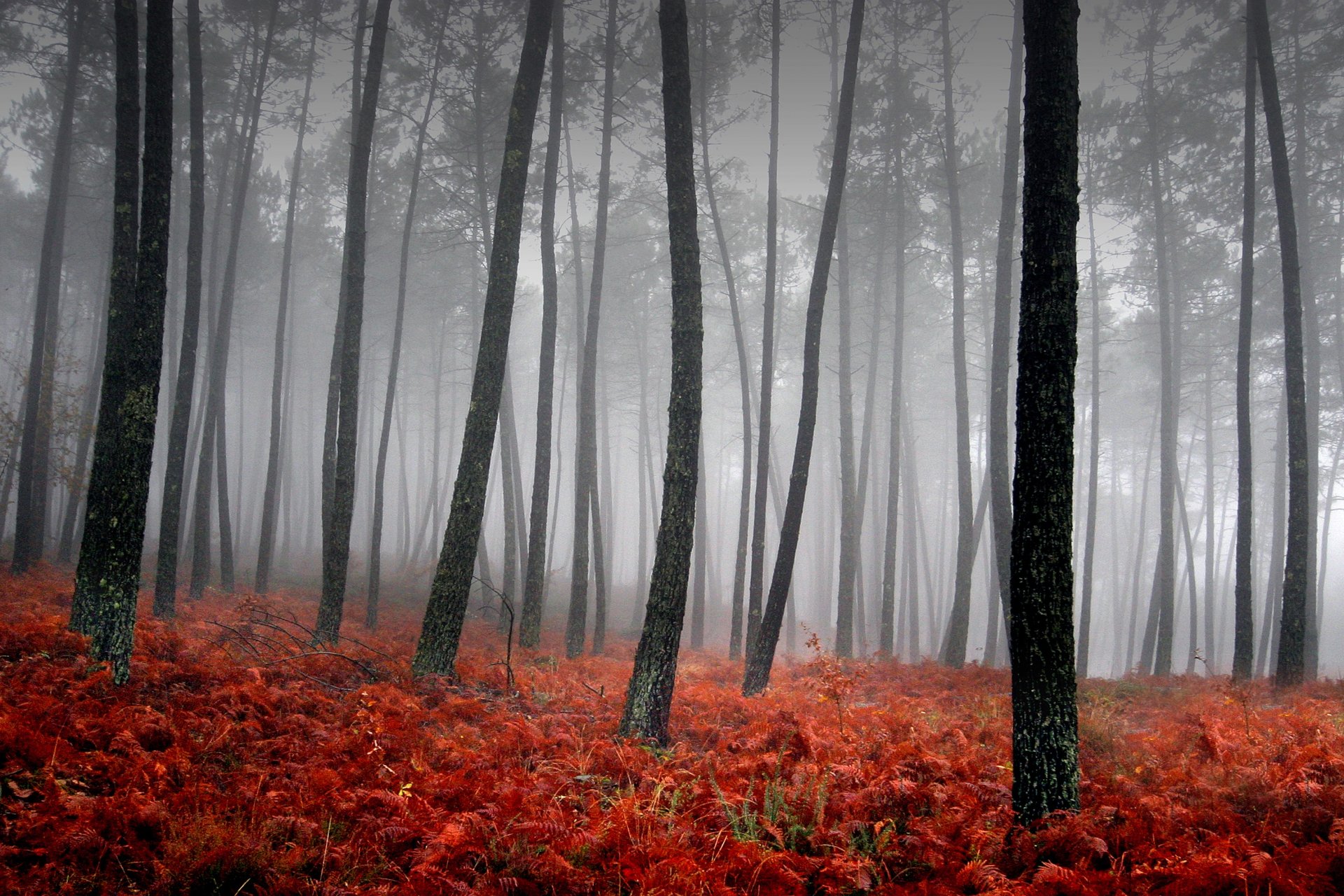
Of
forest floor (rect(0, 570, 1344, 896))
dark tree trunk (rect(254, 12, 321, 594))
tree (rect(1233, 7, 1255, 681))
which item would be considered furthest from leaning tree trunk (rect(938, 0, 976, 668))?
dark tree trunk (rect(254, 12, 321, 594))

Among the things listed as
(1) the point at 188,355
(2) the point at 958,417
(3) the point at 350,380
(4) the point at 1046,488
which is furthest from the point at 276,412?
(4) the point at 1046,488

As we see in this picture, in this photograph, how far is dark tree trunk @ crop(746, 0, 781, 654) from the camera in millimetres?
12562

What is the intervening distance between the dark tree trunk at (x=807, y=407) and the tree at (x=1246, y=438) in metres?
7.29

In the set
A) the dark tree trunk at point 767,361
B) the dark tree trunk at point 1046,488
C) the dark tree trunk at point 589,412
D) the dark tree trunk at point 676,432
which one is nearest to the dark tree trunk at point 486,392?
the dark tree trunk at point 676,432

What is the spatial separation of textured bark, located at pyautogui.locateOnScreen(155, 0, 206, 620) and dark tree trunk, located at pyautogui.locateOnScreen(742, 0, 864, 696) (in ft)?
35.5

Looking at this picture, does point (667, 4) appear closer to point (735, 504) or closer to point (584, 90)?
point (584, 90)

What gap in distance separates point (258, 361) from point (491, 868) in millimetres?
42924

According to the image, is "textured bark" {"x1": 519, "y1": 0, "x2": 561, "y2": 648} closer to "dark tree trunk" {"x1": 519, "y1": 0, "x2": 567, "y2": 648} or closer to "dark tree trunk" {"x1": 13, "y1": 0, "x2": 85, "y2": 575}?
"dark tree trunk" {"x1": 519, "y1": 0, "x2": 567, "y2": 648}

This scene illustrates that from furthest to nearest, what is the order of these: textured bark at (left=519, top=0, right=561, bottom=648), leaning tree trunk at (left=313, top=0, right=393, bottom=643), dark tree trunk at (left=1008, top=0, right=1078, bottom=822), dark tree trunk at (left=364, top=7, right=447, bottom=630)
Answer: dark tree trunk at (left=364, top=7, right=447, bottom=630) → textured bark at (left=519, top=0, right=561, bottom=648) → leaning tree trunk at (left=313, top=0, right=393, bottom=643) → dark tree trunk at (left=1008, top=0, right=1078, bottom=822)

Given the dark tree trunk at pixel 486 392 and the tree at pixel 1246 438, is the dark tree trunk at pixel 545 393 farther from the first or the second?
the tree at pixel 1246 438

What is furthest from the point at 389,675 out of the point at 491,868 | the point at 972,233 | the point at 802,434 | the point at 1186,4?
the point at 1186,4

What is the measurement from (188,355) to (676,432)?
36.2 ft

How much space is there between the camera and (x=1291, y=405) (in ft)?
35.0

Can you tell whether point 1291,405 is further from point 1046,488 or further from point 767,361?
point 1046,488
